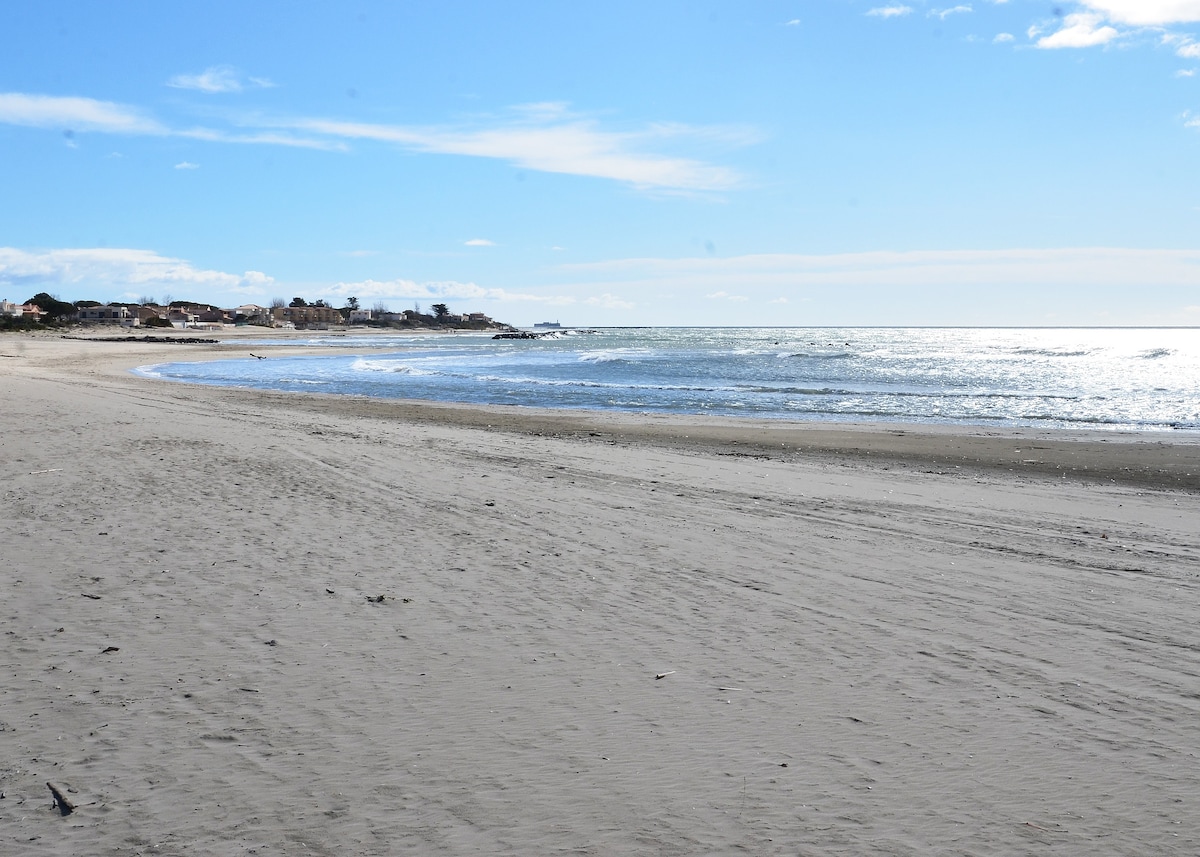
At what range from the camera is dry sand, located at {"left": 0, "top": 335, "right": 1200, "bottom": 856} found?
3480 millimetres

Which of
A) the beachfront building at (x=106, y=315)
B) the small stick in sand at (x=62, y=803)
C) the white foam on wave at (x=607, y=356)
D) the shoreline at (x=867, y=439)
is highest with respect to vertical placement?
the beachfront building at (x=106, y=315)

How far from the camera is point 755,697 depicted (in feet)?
15.2

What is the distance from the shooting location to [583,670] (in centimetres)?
497

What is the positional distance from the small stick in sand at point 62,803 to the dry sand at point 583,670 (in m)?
0.03

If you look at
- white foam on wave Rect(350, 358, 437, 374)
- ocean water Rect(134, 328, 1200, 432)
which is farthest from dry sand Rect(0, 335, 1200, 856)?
white foam on wave Rect(350, 358, 437, 374)

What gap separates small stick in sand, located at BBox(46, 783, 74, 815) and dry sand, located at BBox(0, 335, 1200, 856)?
0.11ft

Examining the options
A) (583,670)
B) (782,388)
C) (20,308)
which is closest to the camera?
(583,670)

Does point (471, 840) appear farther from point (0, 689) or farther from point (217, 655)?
point (0, 689)

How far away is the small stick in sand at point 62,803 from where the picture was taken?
3.38 m

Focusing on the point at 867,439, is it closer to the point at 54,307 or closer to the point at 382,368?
the point at 382,368

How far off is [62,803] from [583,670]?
256cm

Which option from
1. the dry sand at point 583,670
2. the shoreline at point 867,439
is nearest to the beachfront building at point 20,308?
the shoreline at point 867,439

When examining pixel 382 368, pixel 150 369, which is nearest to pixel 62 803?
pixel 150 369

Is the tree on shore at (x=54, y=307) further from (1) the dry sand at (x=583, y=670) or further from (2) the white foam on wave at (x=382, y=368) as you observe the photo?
(1) the dry sand at (x=583, y=670)
